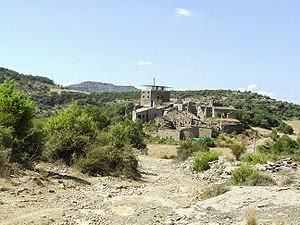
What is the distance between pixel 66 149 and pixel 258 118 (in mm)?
68620

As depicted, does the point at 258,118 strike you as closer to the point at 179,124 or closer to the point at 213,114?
the point at 213,114

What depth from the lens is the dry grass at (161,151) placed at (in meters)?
52.2

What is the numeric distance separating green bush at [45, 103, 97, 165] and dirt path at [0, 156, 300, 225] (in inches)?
264

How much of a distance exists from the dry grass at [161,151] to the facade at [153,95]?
38338 mm

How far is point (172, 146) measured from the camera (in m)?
61.6

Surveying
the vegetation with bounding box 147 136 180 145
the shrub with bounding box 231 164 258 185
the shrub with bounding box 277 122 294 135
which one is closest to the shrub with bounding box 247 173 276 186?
the shrub with bounding box 231 164 258 185

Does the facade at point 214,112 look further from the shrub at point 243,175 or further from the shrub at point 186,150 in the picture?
the shrub at point 243,175

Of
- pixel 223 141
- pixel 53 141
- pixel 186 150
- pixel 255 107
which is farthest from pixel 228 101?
pixel 53 141

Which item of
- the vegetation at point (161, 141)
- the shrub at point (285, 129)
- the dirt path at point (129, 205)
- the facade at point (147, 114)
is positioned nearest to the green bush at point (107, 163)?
the dirt path at point (129, 205)

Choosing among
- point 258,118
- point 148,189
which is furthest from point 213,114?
point 148,189

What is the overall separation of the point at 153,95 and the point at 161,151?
48.6m

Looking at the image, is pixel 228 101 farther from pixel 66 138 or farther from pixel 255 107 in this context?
pixel 66 138

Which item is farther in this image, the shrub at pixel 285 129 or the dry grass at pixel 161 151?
the shrub at pixel 285 129

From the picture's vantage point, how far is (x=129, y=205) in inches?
677
